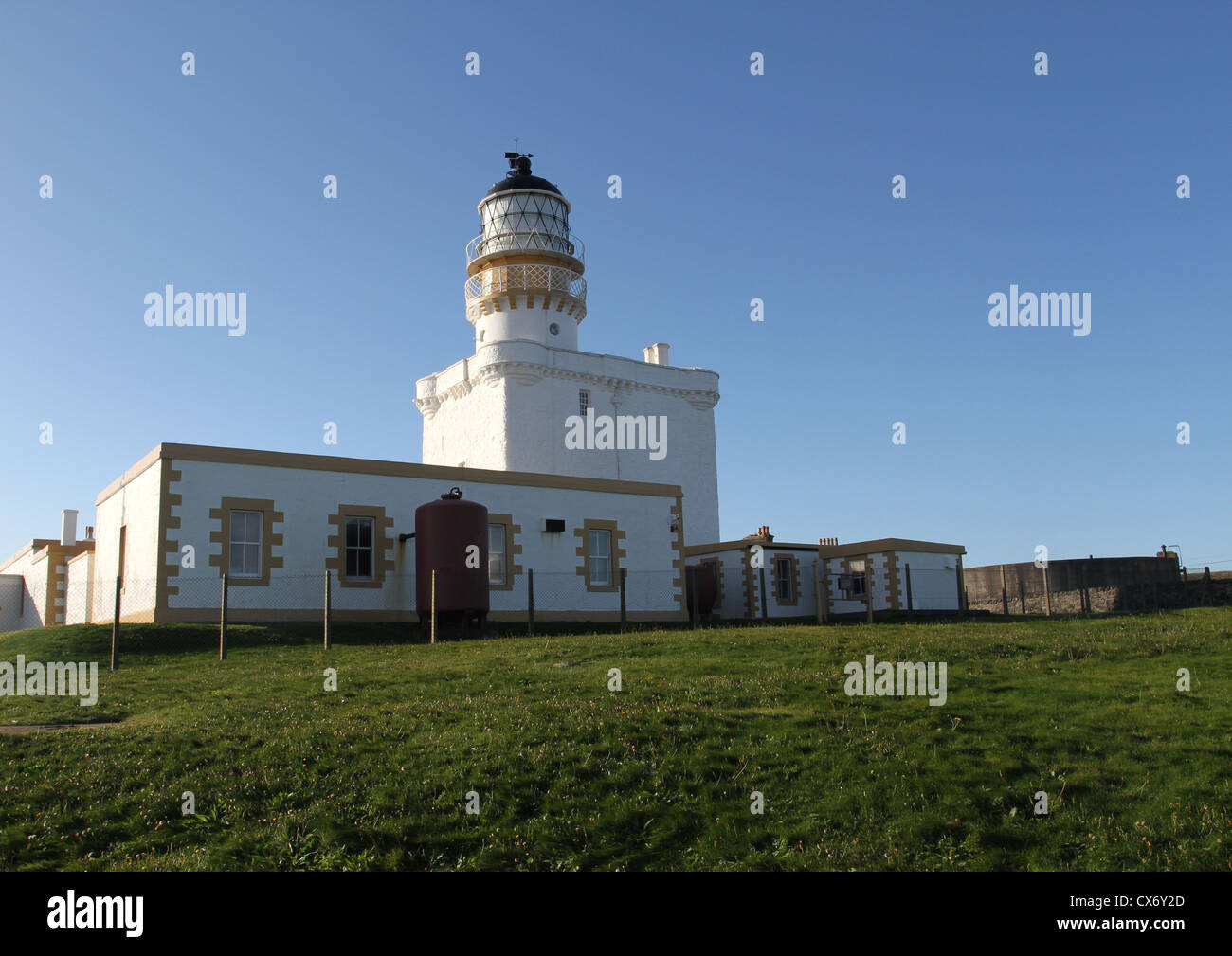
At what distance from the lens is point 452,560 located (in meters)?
24.6

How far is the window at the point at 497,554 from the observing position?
27.4 m

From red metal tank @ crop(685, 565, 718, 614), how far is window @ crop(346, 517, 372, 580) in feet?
39.4

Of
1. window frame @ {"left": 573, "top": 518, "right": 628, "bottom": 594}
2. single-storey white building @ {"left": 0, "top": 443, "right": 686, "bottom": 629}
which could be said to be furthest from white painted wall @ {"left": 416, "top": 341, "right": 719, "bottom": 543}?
single-storey white building @ {"left": 0, "top": 443, "right": 686, "bottom": 629}

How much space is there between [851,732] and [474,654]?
8.33 metres

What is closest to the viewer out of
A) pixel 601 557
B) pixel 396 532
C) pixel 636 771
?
pixel 636 771

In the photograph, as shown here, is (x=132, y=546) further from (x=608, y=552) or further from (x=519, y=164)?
(x=519, y=164)

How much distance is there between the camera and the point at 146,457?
81.0ft

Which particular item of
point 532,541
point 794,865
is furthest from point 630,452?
point 794,865

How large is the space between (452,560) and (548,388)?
792 inches

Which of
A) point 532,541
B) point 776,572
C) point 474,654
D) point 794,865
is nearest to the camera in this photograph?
point 794,865

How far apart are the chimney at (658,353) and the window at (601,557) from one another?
2074cm

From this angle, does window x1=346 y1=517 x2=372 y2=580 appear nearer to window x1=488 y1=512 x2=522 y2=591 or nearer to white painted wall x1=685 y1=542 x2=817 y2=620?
window x1=488 y1=512 x2=522 y2=591

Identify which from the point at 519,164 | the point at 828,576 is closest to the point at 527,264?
the point at 519,164
